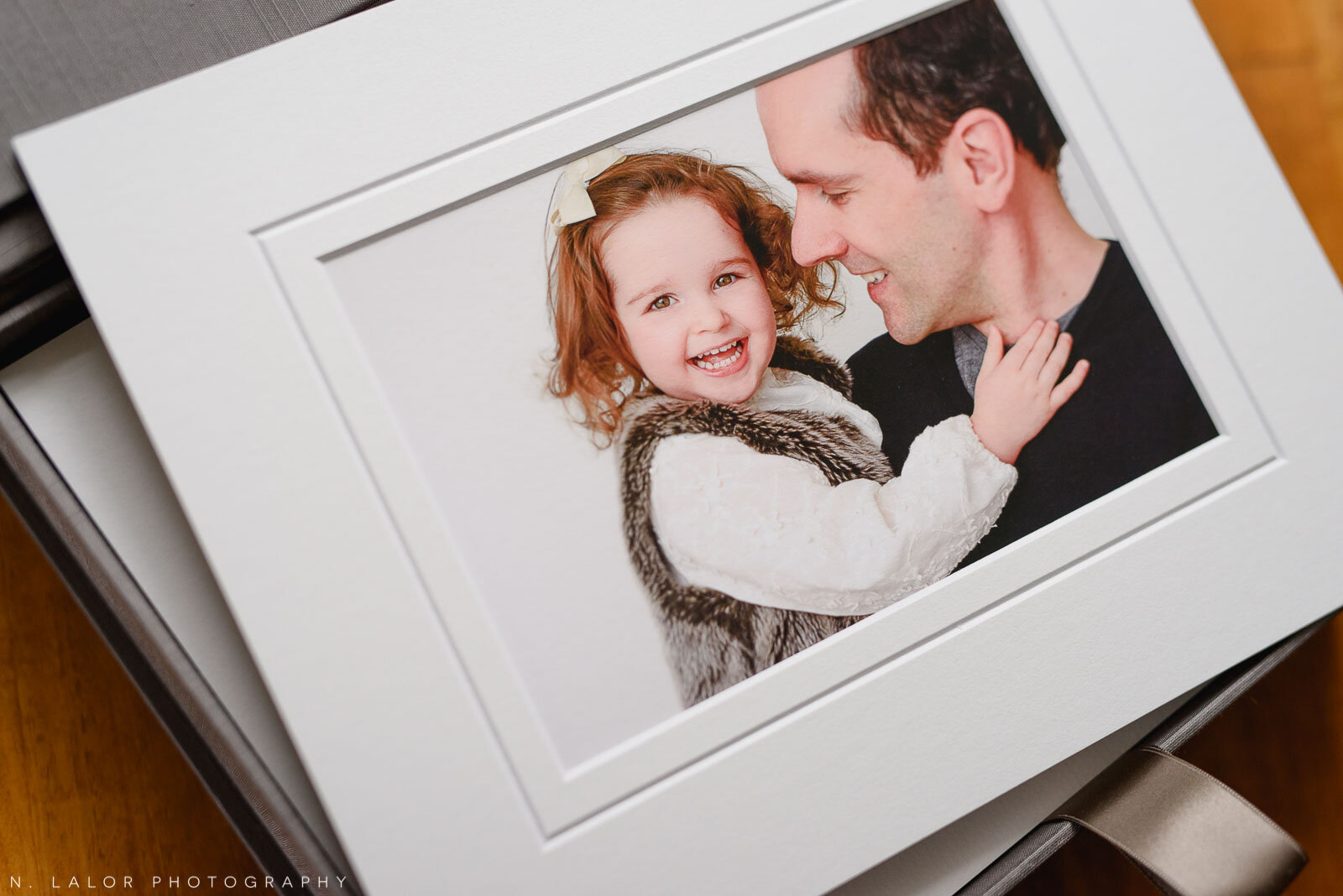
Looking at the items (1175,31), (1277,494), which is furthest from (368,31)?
(1277,494)

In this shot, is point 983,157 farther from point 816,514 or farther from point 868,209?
point 816,514

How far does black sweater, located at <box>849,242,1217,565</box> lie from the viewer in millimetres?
481

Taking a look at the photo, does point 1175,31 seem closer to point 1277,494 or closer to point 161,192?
point 1277,494

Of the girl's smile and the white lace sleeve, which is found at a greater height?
the girl's smile

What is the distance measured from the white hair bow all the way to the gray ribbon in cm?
43

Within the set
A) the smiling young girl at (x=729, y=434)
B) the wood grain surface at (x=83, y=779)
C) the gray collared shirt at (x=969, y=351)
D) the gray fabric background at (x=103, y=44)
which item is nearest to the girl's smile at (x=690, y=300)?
the smiling young girl at (x=729, y=434)

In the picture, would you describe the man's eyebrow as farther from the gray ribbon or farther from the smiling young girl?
the gray ribbon

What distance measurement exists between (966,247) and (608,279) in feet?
0.71

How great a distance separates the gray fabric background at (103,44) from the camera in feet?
1.39

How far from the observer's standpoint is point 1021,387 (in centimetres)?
49

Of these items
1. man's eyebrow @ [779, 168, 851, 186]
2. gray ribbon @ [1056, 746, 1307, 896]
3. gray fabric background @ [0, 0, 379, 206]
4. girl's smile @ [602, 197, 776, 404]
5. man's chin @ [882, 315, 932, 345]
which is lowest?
gray ribbon @ [1056, 746, 1307, 896]

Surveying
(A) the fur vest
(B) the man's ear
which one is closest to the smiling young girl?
(A) the fur vest

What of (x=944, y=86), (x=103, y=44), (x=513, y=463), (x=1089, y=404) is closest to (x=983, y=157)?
(x=944, y=86)

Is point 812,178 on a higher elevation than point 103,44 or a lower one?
lower
